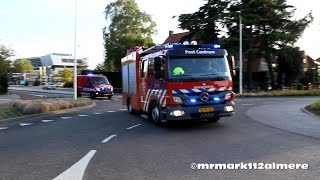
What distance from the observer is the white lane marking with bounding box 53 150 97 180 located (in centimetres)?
764

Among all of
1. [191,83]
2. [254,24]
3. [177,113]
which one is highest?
[254,24]

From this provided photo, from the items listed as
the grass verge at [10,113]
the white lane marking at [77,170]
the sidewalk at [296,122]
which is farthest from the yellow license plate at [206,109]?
the grass verge at [10,113]

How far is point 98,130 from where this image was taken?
14688 mm

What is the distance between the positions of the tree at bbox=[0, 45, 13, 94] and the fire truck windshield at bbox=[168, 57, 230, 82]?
33.1 metres

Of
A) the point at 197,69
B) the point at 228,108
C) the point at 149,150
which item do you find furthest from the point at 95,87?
the point at 149,150

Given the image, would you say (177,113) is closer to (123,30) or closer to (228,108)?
(228,108)

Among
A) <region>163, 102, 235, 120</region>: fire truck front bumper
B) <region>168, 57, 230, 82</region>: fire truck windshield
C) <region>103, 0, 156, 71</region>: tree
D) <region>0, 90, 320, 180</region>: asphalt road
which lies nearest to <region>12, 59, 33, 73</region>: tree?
<region>103, 0, 156, 71</region>: tree

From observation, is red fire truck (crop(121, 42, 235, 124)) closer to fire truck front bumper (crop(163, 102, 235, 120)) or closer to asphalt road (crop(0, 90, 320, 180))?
fire truck front bumper (crop(163, 102, 235, 120))

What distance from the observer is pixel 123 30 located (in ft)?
223

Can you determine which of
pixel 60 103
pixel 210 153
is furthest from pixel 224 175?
pixel 60 103

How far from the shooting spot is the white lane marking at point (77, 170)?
7.64m

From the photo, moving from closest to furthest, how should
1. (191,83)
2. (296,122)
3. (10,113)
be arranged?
1. (191,83)
2. (296,122)
3. (10,113)

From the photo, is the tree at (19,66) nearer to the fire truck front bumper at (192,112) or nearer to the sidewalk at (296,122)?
the sidewalk at (296,122)

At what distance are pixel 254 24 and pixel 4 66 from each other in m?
25.8
